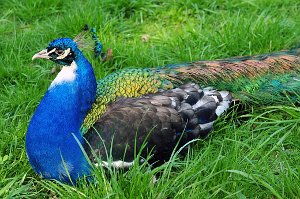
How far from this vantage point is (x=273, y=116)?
11.6 feet

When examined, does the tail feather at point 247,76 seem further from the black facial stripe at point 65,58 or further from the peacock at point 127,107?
the black facial stripe at point 65,58

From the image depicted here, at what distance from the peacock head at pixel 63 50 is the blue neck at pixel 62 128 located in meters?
0.02

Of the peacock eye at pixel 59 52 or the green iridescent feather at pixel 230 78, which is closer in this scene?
the peacock eye at pixel 59 52

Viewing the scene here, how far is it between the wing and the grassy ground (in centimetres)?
11

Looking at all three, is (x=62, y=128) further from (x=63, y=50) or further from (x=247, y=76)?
(x=247, y=76)

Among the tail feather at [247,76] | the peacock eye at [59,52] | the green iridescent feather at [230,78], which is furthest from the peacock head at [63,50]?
the tail feather at [247,76]

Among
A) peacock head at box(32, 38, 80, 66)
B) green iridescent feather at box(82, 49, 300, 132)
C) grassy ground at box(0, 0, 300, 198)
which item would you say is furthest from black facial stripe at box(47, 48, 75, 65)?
grassy ground at box(0, 0, 300, 198)

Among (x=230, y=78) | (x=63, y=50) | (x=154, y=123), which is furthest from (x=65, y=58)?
(x=230, y=78)

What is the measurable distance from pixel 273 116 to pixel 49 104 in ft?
4.60

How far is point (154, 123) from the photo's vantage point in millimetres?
3012

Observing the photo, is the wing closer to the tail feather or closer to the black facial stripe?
the tail feather

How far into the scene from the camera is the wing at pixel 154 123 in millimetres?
2910

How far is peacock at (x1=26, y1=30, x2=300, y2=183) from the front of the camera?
290 cm

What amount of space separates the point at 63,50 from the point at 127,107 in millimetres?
459
